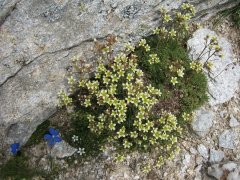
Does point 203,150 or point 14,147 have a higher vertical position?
point 14,147

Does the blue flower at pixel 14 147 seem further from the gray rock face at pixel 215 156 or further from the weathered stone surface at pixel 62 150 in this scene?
the gray rock face at pixel 215 156

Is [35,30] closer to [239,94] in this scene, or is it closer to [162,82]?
[162,82]

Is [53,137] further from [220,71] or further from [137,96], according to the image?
[220,71]

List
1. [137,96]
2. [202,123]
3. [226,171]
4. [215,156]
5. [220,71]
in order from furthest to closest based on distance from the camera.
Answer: [220,71]
[202,123]
[215,156]
[226,171]
[137,96]

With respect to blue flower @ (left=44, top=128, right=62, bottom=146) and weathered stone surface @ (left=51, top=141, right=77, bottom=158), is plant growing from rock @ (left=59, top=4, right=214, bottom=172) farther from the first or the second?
blue flower @ (left=44, top=128, right=62, bottom=146)

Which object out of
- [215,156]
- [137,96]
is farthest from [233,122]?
[137,96]

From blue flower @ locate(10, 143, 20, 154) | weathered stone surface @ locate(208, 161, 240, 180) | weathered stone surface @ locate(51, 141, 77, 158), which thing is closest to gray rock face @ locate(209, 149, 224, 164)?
weathered stone surface @ locate(208, 161, 240, 180)
